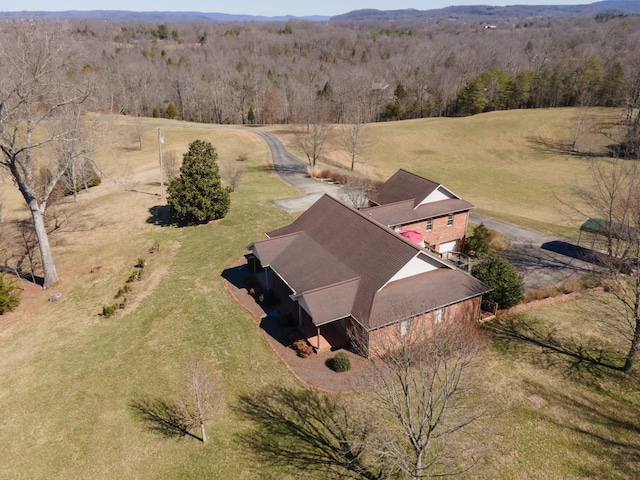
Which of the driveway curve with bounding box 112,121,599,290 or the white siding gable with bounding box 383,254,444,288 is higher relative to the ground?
the white siding gable with bounding box 383,254,444,288

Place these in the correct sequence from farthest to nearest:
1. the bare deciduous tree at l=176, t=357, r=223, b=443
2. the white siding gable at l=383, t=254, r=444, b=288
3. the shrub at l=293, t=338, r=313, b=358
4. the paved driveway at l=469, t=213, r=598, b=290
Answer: the paved driveway at l=469, t=213, r=598, b=290 < the white siding gable at l=383, t=254, r=444, b=288 < the shrub at l=293, t=338, r=313, b=358 < the bare deciduous tree at l=176, t=357, r=223, b=443

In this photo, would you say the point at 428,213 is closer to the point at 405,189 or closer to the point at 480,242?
the point at 405,189

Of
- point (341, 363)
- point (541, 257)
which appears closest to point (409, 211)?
point (541, 257)

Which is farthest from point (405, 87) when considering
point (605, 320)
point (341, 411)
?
point (341, 411)

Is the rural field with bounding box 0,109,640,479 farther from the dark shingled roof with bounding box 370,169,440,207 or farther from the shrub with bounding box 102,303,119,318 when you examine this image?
the dark shingled roof with bounding box 370,169,440,207

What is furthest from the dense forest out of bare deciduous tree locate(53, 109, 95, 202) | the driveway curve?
the driveway curve

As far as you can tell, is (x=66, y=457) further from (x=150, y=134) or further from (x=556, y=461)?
(x=150, y=134)
